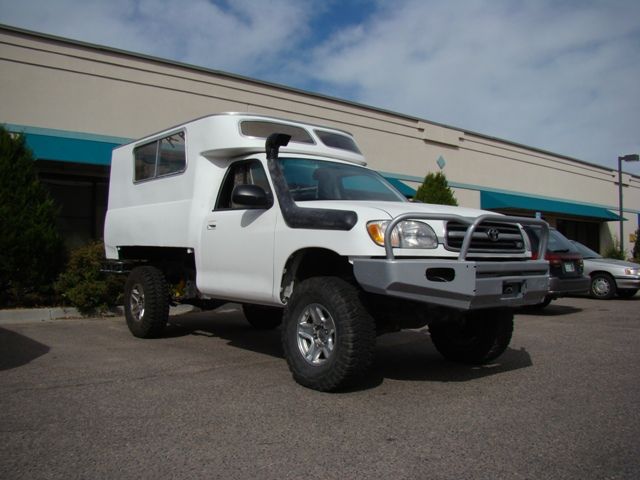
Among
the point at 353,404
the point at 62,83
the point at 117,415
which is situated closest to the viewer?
the point at 117,415

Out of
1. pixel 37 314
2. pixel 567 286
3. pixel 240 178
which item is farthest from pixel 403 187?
pixel 240 178

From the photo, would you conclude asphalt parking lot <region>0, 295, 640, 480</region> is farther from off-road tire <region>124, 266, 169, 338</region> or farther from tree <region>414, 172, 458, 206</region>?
tree <region>414, 172, 458, 206</region>

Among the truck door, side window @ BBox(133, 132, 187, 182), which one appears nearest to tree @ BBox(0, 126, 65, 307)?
side window @ BBox(133, 132, 187, 182)

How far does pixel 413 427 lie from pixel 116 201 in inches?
241

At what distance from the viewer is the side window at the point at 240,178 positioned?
5969 millimetres

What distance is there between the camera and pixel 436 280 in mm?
4539

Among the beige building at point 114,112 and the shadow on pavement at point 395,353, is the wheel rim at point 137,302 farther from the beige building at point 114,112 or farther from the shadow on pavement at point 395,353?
the beige building at point 114,112

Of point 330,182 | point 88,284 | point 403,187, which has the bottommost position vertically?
point 88,284

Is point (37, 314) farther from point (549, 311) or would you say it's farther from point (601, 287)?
point (601, 287)

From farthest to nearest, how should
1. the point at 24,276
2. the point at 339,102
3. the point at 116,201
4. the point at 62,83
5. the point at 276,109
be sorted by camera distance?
1. the point at 339,102
2. the point at 276,109
3. the point at 62,83
4. the point at 24,276
5. the point at 116,201

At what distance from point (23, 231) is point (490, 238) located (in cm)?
781

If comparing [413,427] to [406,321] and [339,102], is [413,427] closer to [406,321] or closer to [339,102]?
[406,321]

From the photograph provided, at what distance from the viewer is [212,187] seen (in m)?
6.48

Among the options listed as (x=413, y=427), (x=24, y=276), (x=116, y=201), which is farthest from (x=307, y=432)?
(x=24, y=276)
